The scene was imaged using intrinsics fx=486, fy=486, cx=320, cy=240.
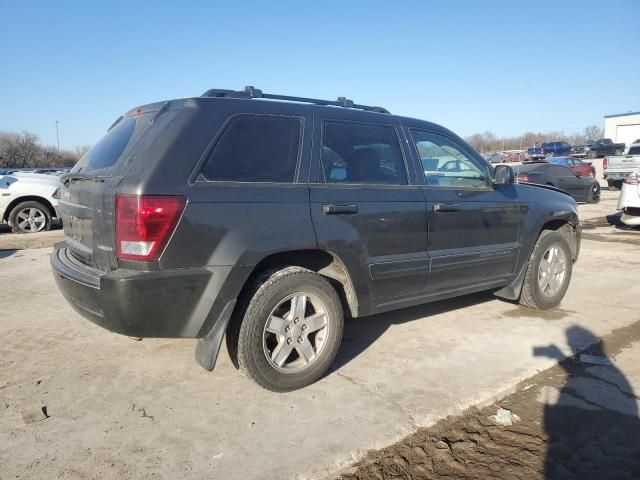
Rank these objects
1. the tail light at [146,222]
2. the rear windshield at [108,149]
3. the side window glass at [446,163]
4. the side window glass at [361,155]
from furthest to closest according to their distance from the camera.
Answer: the side window glass at [446,163], the side window glass at [361,155], the rear windshield at [108,149], the tail light at [146,222]

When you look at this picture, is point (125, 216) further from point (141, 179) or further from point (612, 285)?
point (612, 285)

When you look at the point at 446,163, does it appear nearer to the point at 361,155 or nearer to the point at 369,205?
the point at 361,155

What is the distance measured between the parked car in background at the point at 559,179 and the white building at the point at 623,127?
38760mm

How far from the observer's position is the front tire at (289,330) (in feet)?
9.91

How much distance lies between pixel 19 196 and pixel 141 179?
9.37m

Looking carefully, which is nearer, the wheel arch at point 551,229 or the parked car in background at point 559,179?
the wheel arch at point 551,229

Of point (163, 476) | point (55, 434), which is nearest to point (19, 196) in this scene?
point (55, 434)

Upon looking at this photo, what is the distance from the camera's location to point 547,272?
504 cm

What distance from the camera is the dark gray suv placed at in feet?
8.98

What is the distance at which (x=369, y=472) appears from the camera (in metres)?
2.45

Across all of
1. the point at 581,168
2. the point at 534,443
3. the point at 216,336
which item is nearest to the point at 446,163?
the point at 534,443

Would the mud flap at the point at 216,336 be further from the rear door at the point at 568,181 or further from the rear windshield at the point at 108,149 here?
the rear door at the point at 568,181

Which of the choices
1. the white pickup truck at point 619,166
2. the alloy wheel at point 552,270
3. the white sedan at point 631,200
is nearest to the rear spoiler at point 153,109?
the alloy wheel at point 552,270

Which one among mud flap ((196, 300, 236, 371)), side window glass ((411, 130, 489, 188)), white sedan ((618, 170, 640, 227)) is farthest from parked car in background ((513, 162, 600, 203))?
mud flap ((196, 300, 236, 371))
